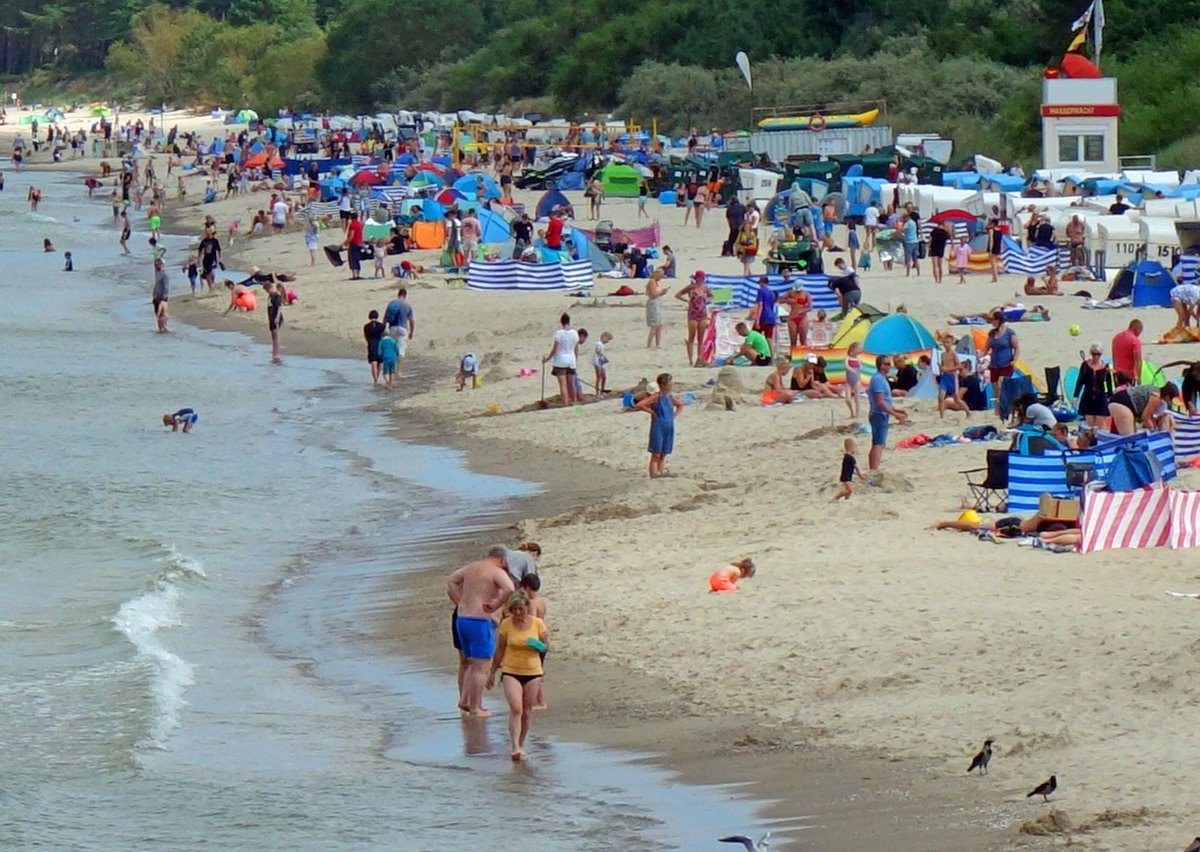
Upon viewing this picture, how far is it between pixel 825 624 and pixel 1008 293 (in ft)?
56.7

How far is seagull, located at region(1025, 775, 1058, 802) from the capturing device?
8.93 metres

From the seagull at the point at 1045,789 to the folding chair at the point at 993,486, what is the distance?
577 cm

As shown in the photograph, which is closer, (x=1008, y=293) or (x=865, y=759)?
(x=865, y=759)

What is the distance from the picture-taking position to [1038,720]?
10.2m

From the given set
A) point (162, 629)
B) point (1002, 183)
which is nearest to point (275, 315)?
point (162, 629)

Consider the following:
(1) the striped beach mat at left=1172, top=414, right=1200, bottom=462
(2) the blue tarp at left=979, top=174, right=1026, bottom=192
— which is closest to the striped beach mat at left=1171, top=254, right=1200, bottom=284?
(1) the striped beach mat at left=1172, top=414, right=1200, bottom=462

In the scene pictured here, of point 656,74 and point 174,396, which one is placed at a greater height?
point 656,74

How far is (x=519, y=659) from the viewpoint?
10719mm

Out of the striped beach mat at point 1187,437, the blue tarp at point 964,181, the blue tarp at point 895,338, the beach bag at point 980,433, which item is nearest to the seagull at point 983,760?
the striped beach mat at point 1187,437

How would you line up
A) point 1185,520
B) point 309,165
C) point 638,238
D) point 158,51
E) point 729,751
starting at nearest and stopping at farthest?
point 729,751 → point 1185,520 → point 638,238 → point 309,165 → point 158,51

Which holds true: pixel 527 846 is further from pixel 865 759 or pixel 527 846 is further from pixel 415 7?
pixel 415 7

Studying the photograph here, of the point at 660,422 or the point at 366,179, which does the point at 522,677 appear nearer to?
the point at 660,422

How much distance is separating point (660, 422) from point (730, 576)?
4.21 metres

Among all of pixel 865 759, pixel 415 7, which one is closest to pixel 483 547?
pixel 865 759
